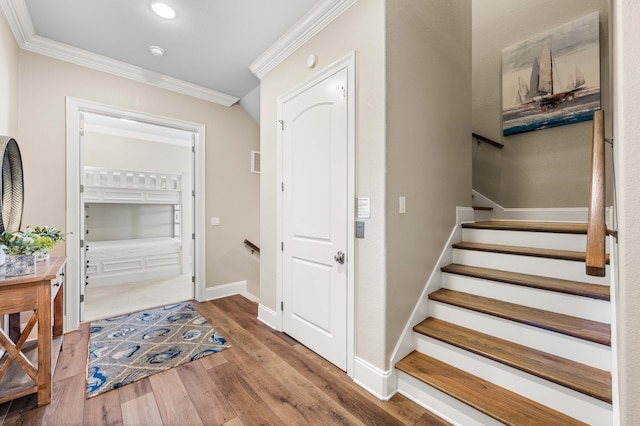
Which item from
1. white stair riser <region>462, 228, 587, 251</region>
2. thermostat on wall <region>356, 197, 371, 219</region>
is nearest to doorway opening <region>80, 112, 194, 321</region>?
thermostat on wall <region>356, 197, 371, 219</region>

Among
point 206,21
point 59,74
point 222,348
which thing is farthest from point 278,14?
point 222,348

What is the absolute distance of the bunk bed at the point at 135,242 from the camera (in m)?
4.46

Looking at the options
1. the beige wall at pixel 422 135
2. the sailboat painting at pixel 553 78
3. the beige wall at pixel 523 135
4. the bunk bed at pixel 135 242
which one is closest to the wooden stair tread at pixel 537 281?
the beige wall at pixel 422 135

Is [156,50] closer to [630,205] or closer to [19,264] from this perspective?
[19,264]

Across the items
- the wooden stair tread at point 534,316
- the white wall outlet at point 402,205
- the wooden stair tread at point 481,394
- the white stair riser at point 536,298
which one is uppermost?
the white wall outlet at point 402,205

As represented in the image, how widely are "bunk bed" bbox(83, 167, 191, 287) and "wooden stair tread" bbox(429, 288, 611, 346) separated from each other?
4959 millimetres

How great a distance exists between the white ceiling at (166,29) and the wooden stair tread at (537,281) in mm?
2545

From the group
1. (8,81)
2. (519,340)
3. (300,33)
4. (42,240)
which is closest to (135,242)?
(8,81)

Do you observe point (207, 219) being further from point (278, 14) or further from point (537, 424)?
point (537, 424)

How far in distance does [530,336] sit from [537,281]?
42 cm

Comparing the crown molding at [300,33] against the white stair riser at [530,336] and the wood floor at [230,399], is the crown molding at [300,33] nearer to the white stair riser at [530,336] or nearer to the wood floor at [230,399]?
the white stair riser at [530,336]

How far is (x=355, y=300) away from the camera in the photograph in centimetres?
198

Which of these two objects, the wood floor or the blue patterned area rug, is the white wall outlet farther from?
the blue patterned area rug

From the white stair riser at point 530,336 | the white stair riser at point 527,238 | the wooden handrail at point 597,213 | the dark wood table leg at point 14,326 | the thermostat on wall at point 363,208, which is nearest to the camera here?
the wooden handrail at point 597,213
